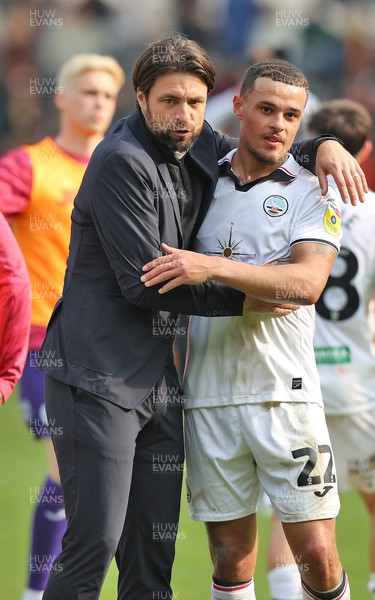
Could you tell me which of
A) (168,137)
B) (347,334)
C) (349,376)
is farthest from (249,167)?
(349,376)

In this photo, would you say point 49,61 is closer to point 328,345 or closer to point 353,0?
point 353,0

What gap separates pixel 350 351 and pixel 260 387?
1.35 meters

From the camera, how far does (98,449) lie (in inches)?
140

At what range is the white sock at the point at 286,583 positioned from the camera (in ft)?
15.3

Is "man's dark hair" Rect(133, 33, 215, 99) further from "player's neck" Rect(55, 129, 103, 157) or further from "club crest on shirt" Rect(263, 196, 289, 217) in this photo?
"player's neck" Rect(55, 129, 103, 157)

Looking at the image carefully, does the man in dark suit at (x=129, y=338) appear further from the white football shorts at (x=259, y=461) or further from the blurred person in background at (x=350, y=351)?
the blurred person in background at (x=350, y=351)

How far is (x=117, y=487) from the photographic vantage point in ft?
11.6

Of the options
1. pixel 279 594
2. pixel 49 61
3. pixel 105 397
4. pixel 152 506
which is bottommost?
pixel 279 594

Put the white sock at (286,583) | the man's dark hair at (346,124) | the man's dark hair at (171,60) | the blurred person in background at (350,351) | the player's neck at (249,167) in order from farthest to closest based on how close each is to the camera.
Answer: the man's dark hair at (346,124), the blurred person in background at (350,351), the white sock at (286,583), the player's neck at (249,167), the man's dark hair at (171,60)

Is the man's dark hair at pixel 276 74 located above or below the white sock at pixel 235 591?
above

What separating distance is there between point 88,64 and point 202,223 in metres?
2.46

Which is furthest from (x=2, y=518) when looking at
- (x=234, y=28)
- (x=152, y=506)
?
(x=234, y=28)

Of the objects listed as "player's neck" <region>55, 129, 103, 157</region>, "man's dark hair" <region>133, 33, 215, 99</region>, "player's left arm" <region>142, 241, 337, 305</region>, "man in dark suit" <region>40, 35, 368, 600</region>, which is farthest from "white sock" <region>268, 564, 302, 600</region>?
"player's neck" <region>55, 129, 103, 157</region>

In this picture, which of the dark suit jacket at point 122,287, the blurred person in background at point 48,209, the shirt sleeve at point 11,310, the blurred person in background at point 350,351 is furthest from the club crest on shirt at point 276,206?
the blurred person in background at point 48,209
